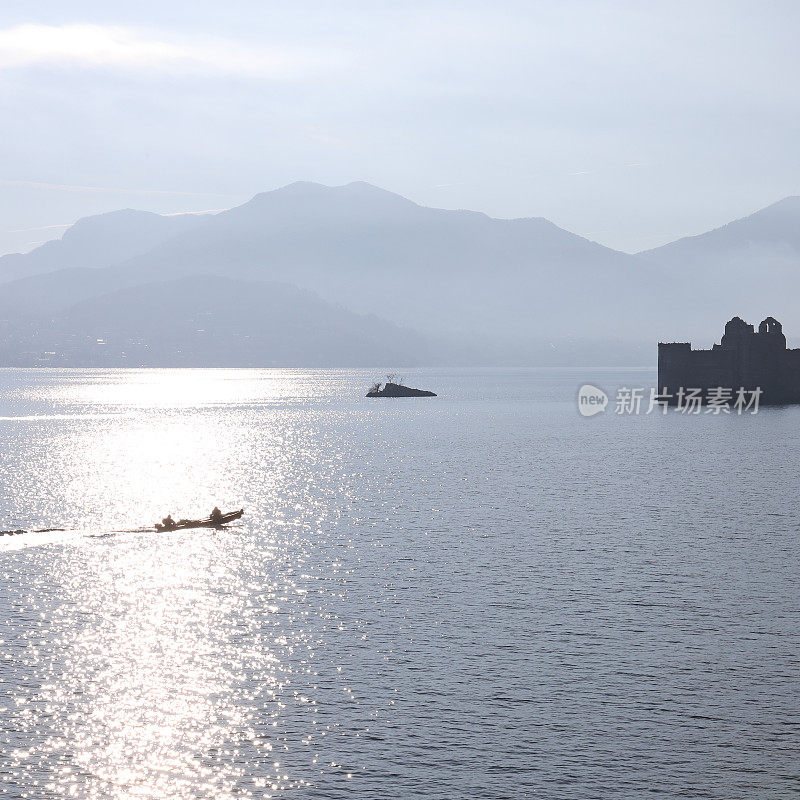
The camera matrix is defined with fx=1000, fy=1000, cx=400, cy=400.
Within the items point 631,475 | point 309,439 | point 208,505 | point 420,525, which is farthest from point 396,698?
point 309,439

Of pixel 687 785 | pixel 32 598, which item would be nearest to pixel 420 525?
pixel 32 598

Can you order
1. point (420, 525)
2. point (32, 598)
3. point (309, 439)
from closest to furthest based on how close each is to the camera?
point (32, 598) → point (420, 525) → point (309, 439)

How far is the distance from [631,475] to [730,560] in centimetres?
5638

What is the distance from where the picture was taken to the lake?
1304 inches

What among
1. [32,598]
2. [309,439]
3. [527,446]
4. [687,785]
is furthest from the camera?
[309,439]

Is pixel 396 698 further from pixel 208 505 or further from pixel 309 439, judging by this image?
pixel 309 439

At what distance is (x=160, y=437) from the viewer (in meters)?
197

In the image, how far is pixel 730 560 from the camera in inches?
2640

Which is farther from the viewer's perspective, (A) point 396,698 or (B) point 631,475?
(B) point 631,475

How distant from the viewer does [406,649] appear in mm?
46281

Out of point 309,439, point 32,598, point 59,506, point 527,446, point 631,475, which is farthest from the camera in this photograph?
point 309,439

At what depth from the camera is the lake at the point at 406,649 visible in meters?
33.1

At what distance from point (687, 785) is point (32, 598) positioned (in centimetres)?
3913

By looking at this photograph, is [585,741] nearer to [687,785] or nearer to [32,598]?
[687,785]
